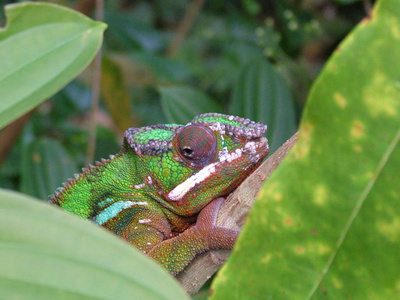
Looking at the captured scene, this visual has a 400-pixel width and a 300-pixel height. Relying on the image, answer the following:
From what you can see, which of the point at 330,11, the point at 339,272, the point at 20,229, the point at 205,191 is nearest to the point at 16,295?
the point at 20,229

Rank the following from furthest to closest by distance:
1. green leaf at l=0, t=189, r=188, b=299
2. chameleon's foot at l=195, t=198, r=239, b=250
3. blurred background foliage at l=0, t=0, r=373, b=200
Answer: blurred background foliage at l=0, t=0, r=373, b=200 < chameleon's foot at l=195, t=198, r=239, b=250 < green leaf at l=0, t=189, r=188, b=299

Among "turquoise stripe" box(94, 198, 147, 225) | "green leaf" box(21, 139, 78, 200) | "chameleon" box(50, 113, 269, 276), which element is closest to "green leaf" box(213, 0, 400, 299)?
"chameleon" box(50, 113, 269, 276)

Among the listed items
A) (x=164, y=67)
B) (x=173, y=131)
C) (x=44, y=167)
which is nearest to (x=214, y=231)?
(x=173, y=131)

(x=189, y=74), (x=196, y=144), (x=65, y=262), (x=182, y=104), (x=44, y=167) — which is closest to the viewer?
(x=65, y=262)

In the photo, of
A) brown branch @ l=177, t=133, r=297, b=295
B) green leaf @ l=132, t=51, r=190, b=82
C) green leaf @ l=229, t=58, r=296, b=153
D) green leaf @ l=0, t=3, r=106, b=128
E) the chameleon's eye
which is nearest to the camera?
green leaf @ l=0, t=3, r=106, b=128

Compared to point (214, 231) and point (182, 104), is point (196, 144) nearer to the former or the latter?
point (214, 231)

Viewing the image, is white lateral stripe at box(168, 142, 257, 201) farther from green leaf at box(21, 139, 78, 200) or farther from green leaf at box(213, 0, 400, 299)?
green leaf at box(21, 139, 78, 200)
